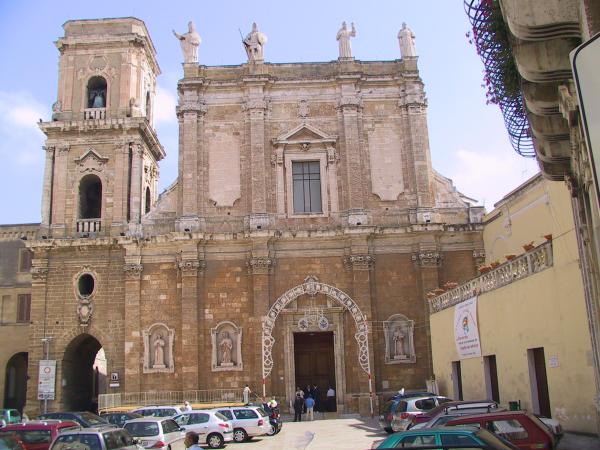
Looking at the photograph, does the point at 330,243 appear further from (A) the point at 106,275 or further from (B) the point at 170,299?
(A) the point at 106,275

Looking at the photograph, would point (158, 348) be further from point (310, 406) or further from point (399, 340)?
point (399, 340)

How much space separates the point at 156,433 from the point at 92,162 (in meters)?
17.3

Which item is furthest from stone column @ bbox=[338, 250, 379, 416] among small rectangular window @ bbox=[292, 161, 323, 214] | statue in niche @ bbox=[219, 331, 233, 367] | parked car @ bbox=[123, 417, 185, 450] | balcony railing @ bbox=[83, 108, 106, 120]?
balcony railing @ bbox=[83, 108, 106, 120]

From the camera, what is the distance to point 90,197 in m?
31.2

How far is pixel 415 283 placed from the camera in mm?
27531

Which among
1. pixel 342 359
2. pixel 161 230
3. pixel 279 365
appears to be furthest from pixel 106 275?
pixel 342 359

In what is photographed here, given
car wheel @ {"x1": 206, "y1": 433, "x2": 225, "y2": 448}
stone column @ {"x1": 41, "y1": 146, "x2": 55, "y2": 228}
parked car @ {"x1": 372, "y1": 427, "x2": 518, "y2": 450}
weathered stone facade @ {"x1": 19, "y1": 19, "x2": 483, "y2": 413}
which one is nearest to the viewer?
parked car @ {"x1": 372, "y1": 427, "x2": 518, "y2": 450}

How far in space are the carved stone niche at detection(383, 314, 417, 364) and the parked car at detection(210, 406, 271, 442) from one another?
26.5 feet

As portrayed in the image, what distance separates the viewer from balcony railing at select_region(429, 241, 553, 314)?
1448 centimetres

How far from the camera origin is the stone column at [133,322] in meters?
26.5

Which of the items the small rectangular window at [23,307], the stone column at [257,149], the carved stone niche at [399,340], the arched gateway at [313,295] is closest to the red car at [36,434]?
the arched gateway at [313,295]

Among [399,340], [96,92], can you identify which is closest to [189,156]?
[96,92]

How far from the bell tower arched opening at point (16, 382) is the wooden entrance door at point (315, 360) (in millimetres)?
16625

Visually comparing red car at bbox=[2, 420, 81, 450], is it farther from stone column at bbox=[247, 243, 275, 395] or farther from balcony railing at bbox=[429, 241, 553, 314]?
stone column at bbox=[247, 243, 275, 395]
